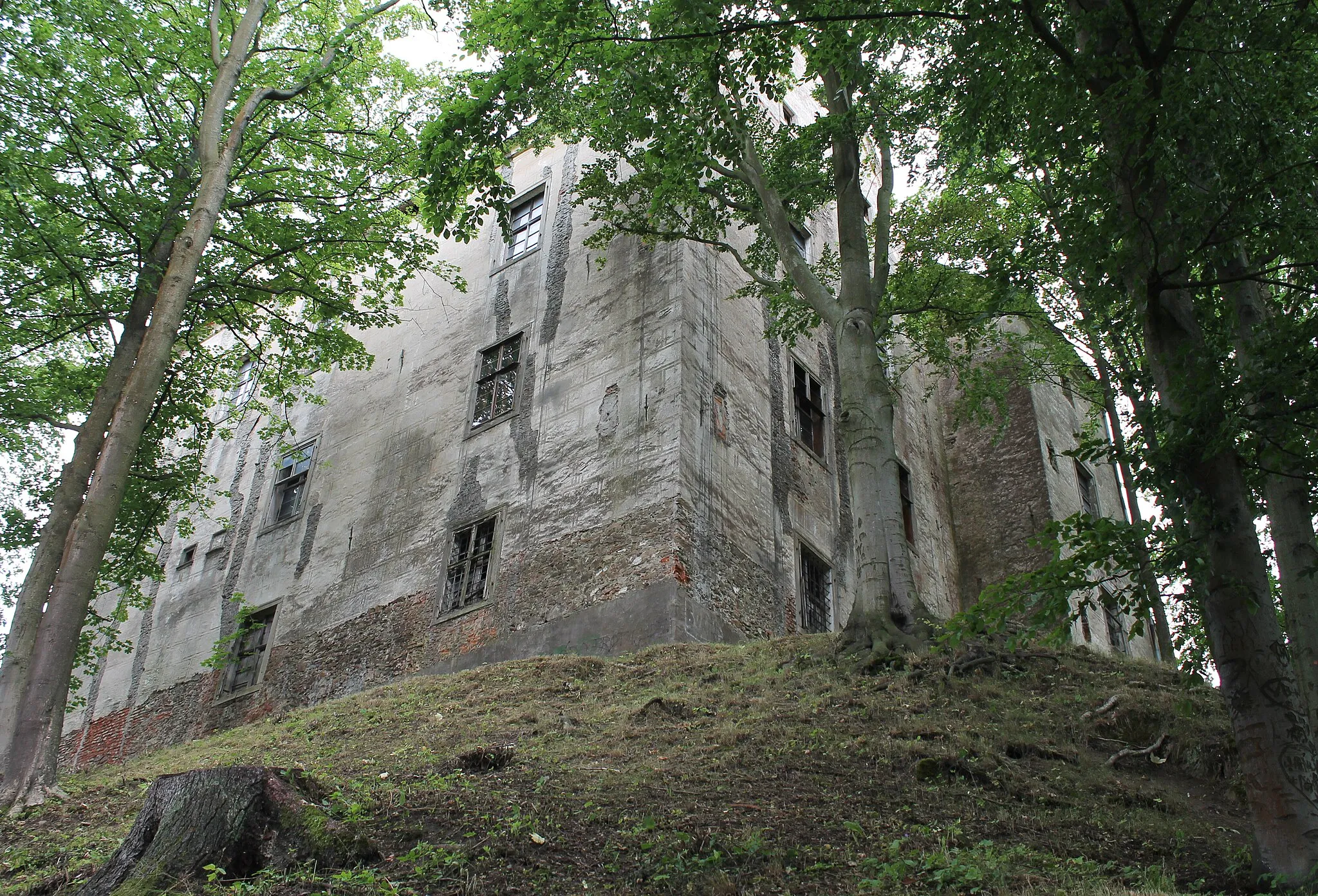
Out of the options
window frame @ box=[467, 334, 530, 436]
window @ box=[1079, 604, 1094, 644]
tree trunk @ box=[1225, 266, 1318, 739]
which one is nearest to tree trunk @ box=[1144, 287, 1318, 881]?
tree trunk @ box=[1225, 266, 1318, 739]

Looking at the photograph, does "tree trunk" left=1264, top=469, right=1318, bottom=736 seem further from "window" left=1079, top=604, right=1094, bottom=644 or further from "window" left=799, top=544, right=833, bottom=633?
"window" left=1079, top=604, right=1094, bottom=644

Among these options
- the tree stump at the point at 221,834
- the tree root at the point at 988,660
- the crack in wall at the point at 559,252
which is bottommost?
the tree stump at the point at 221,834

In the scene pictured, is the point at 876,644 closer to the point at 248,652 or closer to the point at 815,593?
the point at 815,593

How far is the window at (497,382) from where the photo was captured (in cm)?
1823

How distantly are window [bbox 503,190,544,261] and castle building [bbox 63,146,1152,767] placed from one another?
0.07 metres

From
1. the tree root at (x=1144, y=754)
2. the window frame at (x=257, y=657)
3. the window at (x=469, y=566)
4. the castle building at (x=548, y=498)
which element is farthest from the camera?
the window frame at (x=257, y=657)

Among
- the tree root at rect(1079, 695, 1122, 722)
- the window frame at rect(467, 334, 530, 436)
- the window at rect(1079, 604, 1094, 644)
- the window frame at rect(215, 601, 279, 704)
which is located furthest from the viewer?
the window at rect(1079, 604, 1094, 644)

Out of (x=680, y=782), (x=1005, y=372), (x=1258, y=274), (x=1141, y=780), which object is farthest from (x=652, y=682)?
(x=1005, y=372)

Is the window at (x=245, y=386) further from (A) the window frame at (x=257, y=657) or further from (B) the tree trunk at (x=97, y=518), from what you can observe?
(B) the tree trunk at (x=97, y=518)

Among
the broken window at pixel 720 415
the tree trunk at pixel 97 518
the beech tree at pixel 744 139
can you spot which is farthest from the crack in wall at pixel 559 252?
the tree trunk at pixel 97 518

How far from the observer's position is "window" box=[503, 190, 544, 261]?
792 inches

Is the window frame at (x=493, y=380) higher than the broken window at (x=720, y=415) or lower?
higher

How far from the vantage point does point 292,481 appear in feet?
68.5

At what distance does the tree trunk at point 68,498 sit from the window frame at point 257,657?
6.82 m
